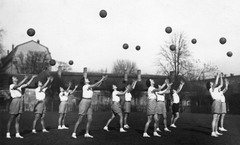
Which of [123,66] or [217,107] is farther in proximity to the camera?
[123,66]

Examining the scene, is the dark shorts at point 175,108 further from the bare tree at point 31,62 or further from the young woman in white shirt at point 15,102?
the bare tree at point 31,62

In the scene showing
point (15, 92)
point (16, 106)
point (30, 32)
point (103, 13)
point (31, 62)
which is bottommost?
point (16, 106)

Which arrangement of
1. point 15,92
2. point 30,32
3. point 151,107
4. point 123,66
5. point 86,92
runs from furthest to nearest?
point 123,66 → point 30,32 → point 151,107 → point 15,92 → point 86,92

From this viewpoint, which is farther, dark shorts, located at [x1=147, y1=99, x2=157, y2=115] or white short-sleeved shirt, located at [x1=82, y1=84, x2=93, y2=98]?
dark shorts, located at [x1=147, y1=99, x2=157, y2=115]

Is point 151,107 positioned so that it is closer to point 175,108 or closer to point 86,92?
point 86,92

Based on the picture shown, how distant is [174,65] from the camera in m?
47.4

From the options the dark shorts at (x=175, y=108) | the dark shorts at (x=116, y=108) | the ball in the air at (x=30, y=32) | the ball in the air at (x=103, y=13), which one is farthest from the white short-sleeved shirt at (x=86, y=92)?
the dark shorts at (x=175, y=108)

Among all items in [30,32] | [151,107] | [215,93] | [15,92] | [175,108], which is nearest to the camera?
[15,92]

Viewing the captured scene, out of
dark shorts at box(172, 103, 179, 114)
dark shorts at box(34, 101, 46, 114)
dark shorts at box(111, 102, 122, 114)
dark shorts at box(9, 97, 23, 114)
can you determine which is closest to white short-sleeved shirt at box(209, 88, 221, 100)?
dark shorts at box(172, 103, 179, 114)

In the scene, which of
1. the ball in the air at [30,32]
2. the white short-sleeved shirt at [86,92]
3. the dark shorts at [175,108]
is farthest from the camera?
the dark shorts at [175,108]

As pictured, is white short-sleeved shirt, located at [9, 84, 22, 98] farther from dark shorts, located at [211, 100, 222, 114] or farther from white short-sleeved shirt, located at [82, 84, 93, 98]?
dark shorts, located at [211, 100, 222, 114]

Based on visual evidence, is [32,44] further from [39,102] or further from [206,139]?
[206,139]

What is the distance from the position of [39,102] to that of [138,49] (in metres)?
7.83

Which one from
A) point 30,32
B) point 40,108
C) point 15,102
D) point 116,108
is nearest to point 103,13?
point 30,32
